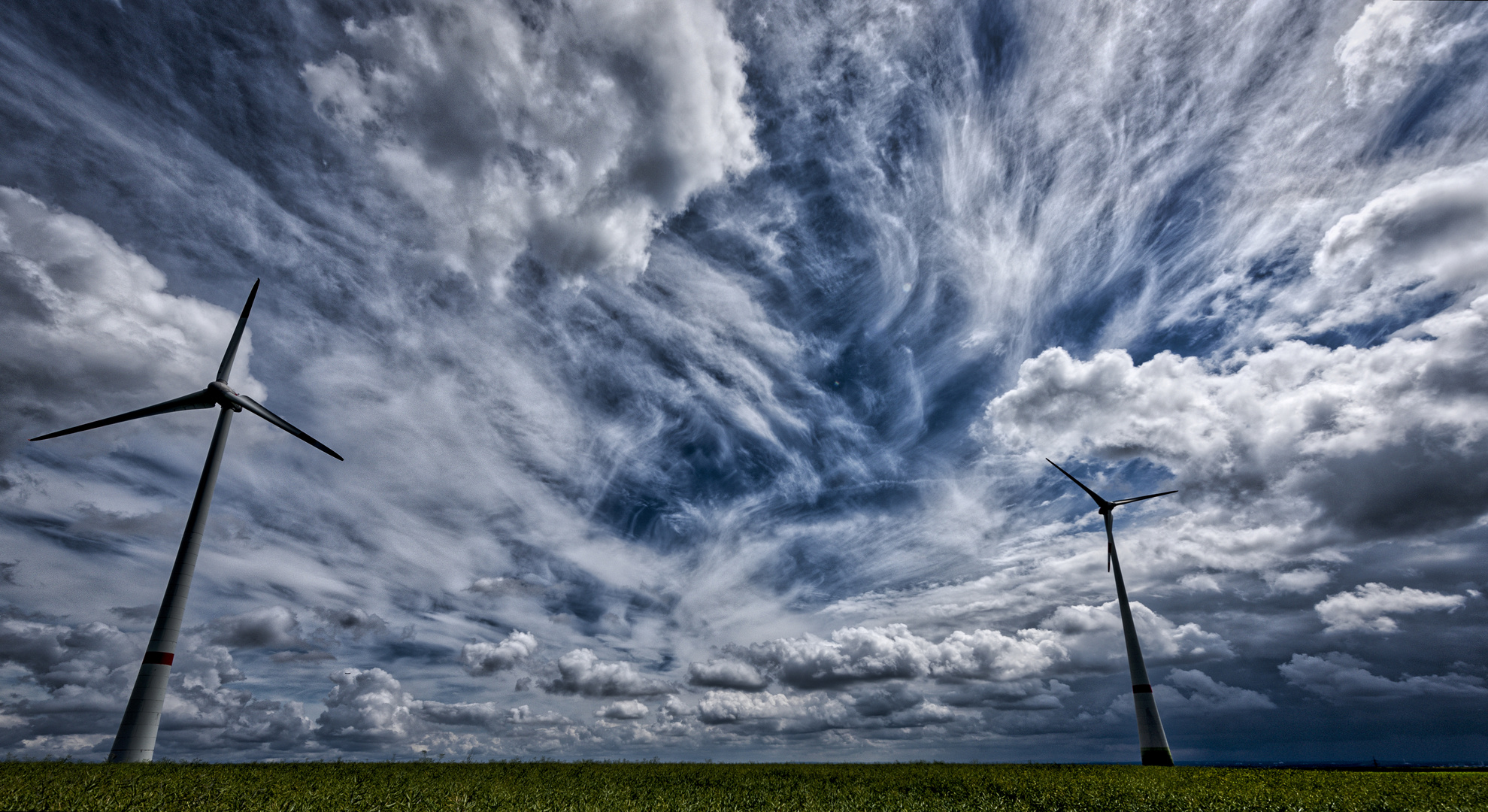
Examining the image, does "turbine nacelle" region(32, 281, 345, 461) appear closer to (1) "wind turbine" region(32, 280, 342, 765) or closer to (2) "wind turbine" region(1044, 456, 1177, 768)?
(1) "wind turbine" region(32, 280, 342, 765)

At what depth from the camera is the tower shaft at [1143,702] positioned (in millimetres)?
93875

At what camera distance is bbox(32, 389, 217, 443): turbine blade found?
223 ft

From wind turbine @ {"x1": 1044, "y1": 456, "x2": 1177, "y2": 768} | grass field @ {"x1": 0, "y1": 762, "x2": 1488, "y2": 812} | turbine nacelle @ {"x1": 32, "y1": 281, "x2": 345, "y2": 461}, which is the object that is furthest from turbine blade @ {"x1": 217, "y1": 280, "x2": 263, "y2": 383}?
wind turbine @ {"x1": 1044, "y1": 456, "x2": 1177, "y2": 768}

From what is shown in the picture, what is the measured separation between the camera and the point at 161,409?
72875 millimetres

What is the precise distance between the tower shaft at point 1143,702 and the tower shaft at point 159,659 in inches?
5060

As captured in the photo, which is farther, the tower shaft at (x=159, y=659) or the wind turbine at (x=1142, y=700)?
the wind turbine at (x=1142, y=700)

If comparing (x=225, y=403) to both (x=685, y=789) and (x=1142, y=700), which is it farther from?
(x=1142, y=700)

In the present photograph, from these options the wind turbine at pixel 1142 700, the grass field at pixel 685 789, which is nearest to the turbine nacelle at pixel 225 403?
the grass field at pixel 685 789

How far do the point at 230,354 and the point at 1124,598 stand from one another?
140087mm

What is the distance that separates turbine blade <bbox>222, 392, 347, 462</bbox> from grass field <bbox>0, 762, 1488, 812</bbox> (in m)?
36.4

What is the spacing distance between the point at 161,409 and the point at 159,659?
30224 mm

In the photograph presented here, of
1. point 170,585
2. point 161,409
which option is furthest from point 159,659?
point 161,409

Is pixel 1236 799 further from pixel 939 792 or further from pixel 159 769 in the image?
pixel 159 769

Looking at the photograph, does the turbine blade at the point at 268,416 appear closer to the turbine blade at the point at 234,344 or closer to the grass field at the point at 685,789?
the turbine blade at the point at 234,344
